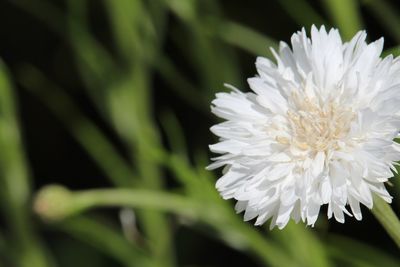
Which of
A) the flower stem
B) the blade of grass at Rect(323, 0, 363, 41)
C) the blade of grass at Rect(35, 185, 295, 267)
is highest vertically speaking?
the blade of grass at Rect(323, 0, 363, 41)

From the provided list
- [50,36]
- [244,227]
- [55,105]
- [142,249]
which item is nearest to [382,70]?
[244,227]

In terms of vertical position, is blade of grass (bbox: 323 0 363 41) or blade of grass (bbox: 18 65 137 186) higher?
blade of grass (bbox: 18 65 137 186)

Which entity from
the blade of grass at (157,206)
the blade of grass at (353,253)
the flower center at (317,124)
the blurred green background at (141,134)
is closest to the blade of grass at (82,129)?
the blurred green background at (141,134)

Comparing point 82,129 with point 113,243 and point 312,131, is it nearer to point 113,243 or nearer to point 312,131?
point 113,243

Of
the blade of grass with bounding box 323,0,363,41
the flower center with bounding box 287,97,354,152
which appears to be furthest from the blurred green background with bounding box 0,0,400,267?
the flower center with bounding box 287,97,354,152

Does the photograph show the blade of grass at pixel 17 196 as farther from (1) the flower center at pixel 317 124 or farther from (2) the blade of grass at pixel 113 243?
(1) the flower center at pixel 317 124

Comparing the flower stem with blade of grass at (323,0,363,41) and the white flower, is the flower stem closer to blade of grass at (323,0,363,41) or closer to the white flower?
the white flower

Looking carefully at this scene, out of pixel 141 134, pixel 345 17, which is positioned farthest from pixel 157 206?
pixel 345 17
